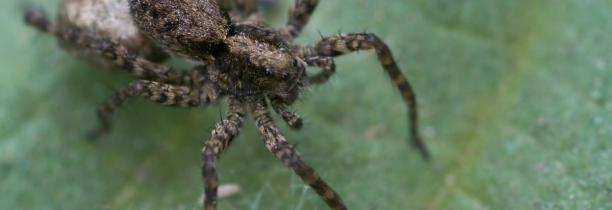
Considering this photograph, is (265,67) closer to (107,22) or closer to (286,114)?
(286,114)

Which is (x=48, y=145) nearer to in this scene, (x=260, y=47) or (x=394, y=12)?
(x=260, y=47)

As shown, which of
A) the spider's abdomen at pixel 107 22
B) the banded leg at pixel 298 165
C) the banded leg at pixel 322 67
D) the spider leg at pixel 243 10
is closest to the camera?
the banded leg at pixel 298 165

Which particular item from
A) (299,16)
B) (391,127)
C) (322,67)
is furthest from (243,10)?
(391,127)

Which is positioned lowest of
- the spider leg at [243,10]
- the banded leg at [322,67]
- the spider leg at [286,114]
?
the spider leg at [286,114]

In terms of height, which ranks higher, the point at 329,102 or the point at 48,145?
the point at 329,102

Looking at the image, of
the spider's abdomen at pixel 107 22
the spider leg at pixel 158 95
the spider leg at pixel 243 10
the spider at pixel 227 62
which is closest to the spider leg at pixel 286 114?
the spider at pixel 227 62

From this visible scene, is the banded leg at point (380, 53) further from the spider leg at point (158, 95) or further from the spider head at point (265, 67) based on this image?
the spider leg at point (158, 95)

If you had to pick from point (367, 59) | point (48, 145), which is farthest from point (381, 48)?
point (48, 145)
